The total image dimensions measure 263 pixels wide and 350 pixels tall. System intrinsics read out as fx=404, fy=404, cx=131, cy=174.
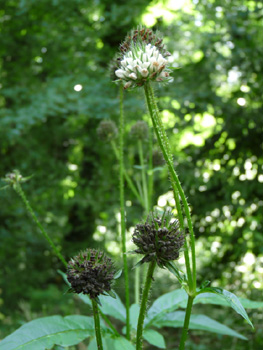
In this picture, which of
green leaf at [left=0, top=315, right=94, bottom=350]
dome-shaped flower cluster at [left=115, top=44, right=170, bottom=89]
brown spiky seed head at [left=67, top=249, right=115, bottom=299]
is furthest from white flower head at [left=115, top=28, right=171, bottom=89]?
green leaf at [left=0, top=315, right=94, bottom=350]

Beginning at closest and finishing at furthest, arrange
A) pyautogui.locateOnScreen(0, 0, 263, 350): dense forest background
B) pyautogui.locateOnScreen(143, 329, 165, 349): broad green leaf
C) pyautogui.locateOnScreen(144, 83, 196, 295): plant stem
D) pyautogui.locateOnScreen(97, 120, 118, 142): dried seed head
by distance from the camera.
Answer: pyautogui.locateOnScreen(144, 83, 196, 295): plant stem, pyautogui.locateOnScreen(143, 329, 165, 349): broad green leaf, pyautogui.locateOnScreen(97, 120, 118, 142): dried seed head, pyautogui.locateOnScreen(0, 0, 263, 350): dense forest background

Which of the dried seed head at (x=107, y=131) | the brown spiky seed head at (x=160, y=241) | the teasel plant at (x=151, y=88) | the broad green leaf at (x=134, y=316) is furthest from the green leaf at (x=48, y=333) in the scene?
the dried seed head at (x=107, y=131)

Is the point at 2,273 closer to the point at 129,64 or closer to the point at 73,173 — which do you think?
the point at 73,173

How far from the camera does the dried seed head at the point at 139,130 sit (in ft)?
6.28

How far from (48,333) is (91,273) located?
0.35 m

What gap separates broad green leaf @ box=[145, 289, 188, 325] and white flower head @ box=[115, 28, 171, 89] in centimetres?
87

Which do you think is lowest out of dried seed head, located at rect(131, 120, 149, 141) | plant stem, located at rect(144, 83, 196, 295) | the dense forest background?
the dense forest background

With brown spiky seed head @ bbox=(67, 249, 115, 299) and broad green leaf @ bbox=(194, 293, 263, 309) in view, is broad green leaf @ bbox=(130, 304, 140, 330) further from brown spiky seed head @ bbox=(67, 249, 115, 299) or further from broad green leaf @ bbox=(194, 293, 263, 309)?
brown spiky seed head @ bbox=(67, 249, 115, 299)

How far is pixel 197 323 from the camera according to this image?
4.85 feet

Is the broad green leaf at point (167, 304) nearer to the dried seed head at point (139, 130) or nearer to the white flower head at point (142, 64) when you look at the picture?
the dried seed head at point (139, 130)

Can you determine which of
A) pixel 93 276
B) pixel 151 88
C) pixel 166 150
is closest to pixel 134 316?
pixel 93 276

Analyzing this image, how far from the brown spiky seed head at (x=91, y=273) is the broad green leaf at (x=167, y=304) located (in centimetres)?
→ 57

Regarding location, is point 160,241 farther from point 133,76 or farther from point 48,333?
point 48,333

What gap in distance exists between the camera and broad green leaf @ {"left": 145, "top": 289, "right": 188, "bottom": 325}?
4.93 feet
